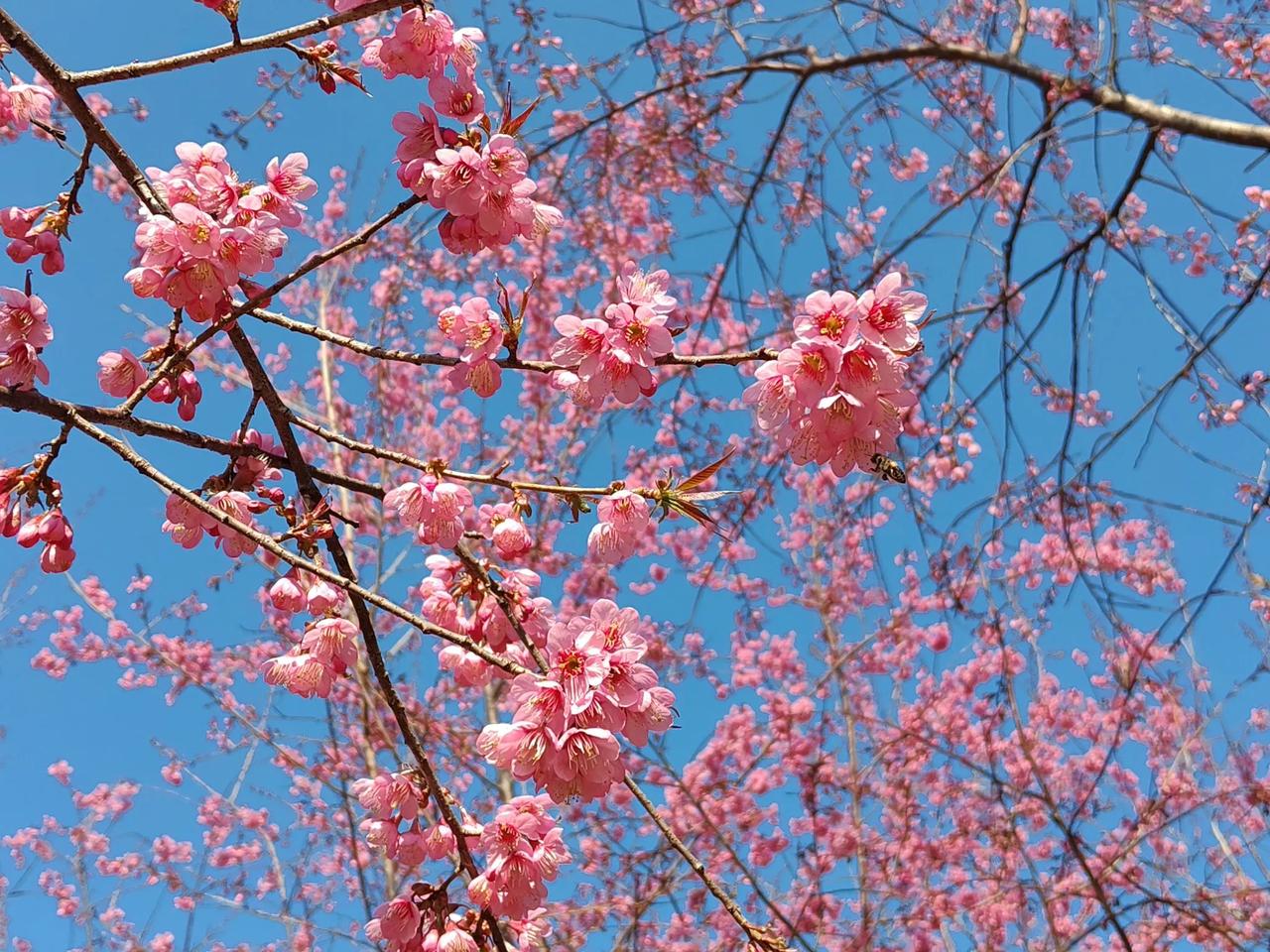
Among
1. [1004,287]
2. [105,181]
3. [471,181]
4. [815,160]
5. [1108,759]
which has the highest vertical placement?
[105,181]

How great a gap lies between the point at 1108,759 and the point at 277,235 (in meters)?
2.91

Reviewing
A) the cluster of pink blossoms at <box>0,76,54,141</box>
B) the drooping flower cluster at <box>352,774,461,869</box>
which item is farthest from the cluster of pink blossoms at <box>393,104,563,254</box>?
the drooping flower cluster at <box>352,774,461,869</box>

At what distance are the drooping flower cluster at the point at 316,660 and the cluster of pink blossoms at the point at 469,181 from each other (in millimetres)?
816

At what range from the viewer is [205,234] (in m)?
1.43

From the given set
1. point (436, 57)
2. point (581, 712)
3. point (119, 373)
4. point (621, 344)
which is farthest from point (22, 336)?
point (581, 712)

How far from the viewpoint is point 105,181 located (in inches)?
292

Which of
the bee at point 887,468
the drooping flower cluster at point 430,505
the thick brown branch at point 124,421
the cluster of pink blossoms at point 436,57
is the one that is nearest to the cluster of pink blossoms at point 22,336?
the thick brown branch at point 124,421

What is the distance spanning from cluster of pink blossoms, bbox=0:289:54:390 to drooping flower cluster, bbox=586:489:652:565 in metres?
1.09

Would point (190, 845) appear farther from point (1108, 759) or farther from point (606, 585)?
point (1108, 759)

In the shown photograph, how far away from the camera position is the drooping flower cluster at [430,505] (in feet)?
5.25

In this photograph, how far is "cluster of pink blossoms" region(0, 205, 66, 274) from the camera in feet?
5.26

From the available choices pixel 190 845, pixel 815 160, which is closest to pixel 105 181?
pixel 190 845

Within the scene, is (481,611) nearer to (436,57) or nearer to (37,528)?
(37,528)

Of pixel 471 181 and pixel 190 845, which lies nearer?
pixel 471 181
